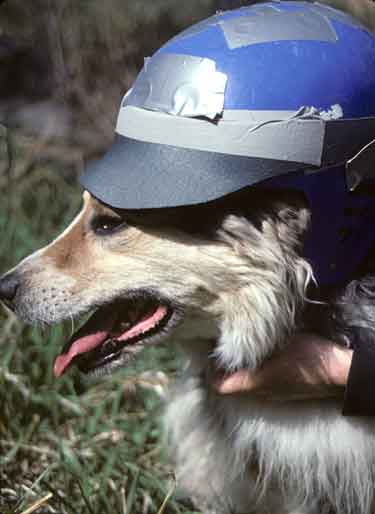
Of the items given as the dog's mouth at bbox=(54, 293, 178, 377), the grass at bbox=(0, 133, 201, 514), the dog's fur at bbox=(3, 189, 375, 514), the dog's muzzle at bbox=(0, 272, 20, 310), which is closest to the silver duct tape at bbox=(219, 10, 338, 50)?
the dog's fur at bbox=(3, 189, 375, 514)

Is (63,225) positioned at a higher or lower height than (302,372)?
lower

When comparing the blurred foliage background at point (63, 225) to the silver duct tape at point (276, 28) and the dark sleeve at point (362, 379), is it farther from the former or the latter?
the dark sleeve at point (362, 379)

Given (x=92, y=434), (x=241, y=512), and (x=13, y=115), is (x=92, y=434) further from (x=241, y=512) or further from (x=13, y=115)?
(x=13, y=115)

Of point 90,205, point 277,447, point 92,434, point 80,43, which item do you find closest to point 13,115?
point 80,43

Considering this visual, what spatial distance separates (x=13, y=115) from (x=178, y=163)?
9.28 feet

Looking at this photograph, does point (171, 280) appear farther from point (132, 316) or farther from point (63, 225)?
point (63, 225)

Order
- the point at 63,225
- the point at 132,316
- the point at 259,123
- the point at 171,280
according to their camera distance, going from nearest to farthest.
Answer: the point at 259,123 → the point at 171,280 → the point at 132,316 → the point at 63,225

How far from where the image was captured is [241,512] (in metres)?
2.52

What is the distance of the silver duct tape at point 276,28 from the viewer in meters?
2.04

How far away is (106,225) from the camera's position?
2180 mm

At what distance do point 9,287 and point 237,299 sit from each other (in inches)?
20.9

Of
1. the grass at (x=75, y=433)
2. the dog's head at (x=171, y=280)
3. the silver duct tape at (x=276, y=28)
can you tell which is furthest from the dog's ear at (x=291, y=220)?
the grass at (x=75, y=433)

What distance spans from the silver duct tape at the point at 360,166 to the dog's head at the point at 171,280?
0.41 feet

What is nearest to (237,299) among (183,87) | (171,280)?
(171,280)
